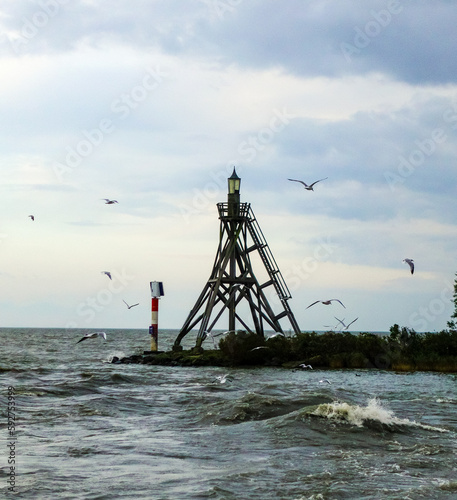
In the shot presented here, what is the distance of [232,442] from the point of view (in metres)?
16.7

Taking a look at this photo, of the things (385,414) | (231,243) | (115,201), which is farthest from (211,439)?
(231,243)

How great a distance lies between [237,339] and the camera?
43.1m

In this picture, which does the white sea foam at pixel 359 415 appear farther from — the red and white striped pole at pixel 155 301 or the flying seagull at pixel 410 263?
the red and white striped pole at pixel 155 301

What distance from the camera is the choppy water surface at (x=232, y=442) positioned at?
12438mm

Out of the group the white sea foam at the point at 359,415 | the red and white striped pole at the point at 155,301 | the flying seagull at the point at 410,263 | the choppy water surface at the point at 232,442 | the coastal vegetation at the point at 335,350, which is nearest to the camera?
the choppy water surface at the point at 232,442

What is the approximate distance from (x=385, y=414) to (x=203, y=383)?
12.6 meters

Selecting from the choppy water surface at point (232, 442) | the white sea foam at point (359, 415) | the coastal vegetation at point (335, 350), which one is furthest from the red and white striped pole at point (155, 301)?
the white sea foam at point (359, 415)

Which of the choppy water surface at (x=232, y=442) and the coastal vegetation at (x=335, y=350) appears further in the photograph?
the coastal vegetation at (x=335, y=350)

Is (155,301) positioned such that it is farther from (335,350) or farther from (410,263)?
(410,263)

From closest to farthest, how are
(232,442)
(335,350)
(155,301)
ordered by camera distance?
(232,442)
(335,350)
(155,301)

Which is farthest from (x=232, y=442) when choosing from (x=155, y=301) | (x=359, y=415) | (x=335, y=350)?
(x=155, y=301)

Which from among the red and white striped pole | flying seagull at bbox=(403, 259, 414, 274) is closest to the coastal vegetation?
the red and white striped pole

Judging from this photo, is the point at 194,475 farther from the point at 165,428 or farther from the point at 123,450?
the point at 165,428

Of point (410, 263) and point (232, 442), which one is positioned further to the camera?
point (410, 263)
